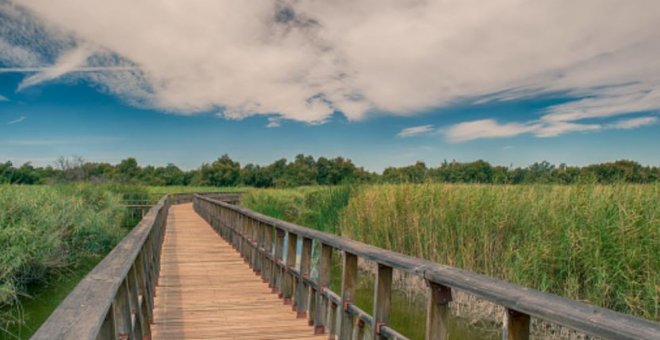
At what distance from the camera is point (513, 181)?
11.4m

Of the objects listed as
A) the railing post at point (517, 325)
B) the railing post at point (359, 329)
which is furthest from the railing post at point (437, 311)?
the railing post at point (359, 329)

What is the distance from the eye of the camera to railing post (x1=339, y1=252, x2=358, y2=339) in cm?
366

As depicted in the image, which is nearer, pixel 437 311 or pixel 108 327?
pixel 108 327

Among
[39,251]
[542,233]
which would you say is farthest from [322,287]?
[39,251]

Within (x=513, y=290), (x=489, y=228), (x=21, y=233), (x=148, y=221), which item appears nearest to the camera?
(x=513, y=290)

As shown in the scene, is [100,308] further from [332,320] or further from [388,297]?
[332,320]

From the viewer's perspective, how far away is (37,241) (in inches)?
380

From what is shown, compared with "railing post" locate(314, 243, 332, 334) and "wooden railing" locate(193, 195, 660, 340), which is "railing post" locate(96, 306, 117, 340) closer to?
"wooden railing" locate(193, 195, 660, 340)

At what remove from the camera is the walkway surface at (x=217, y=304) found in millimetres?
4562

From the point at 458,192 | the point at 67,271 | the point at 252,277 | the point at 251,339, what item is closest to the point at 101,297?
the point at 251,339

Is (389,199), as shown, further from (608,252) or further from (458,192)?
(608,252)

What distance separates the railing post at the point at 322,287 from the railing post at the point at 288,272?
1.11 m

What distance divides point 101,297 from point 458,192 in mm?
8334

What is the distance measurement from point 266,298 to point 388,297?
3.24 m
